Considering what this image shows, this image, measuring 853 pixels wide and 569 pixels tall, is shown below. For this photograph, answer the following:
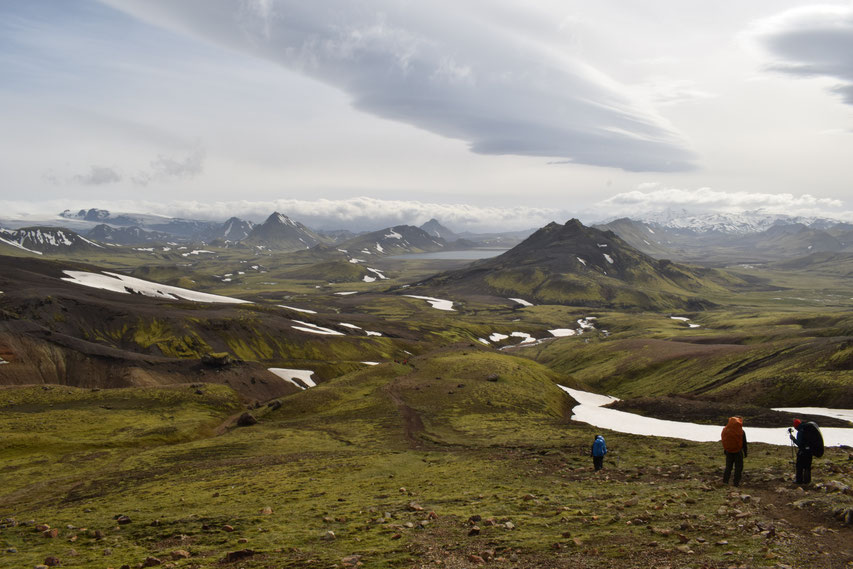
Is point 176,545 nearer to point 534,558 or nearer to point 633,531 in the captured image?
point 534,558

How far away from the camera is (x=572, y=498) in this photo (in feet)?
85.6

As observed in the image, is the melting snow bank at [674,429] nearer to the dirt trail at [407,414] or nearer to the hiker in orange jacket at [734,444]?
the dirt trail at [407,414]

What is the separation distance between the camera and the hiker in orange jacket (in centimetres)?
2506

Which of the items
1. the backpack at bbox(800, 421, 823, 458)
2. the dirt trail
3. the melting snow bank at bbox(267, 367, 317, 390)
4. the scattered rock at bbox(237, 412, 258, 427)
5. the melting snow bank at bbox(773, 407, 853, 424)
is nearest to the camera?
the backpack at bbox(800, 421, 823, 458)

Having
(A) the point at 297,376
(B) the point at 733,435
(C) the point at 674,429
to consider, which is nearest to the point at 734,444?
(B) the point at 733,435

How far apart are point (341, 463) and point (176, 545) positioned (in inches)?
856

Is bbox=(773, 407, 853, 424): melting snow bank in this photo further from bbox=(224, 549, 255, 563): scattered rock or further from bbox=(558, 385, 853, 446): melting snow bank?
bbox=(224, 549, 255, 563): scattered rock

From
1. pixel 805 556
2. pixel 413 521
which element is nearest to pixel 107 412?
pixel 413 521

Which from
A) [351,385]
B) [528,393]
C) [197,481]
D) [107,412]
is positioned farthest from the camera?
[351,385]

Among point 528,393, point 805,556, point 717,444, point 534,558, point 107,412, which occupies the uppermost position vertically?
point 805,556

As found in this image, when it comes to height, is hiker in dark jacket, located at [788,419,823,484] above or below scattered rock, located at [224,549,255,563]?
above

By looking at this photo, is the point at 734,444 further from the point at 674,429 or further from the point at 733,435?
the point at 674,429

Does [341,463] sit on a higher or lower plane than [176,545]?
lower

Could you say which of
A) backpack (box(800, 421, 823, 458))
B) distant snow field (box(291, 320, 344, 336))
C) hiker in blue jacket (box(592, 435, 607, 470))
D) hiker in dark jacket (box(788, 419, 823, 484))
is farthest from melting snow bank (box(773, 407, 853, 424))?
distant snow field (box(291, 320, 344, 336))
